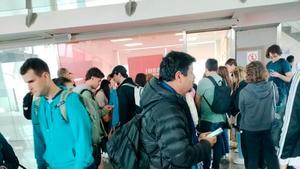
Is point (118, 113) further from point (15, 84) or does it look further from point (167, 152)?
point (15, 84)

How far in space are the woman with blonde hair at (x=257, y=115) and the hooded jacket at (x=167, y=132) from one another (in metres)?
1.51

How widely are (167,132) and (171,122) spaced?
0.05 m

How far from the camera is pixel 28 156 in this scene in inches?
185

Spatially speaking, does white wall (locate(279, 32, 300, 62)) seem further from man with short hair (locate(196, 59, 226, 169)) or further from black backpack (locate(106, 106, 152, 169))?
black backpack (locate(106, 106, 152, 169))

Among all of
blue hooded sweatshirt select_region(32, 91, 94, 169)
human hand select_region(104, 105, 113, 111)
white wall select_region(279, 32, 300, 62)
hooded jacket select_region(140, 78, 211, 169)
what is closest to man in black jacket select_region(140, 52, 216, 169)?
hooded jacket select_region(140, 78, 211, 169)

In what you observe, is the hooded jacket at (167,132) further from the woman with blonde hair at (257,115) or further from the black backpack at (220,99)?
the black backpack at (220,99)

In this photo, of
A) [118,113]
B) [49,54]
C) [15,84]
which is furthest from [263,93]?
[15,84]

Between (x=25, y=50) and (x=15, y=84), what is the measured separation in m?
0.87

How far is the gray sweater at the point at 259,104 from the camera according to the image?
8.85ft

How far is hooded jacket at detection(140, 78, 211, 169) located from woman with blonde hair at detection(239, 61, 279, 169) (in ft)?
4.97

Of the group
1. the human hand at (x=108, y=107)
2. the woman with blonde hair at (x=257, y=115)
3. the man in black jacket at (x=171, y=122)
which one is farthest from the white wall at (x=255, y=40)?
the man in black jacket at (x=171, y=122)

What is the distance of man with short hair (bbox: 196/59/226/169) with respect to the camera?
3027 mm

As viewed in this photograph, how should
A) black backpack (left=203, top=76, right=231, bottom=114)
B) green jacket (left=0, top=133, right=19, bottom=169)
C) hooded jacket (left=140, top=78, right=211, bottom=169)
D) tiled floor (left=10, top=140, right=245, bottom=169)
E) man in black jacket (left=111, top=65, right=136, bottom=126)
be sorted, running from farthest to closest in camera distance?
tiled floor (left=10, top=140, right=245, bottom=169)
man in black jacket (left=111, top=65, right=136, bottom=126)
black backpack (left=203, top=76, right=231, bottom=114)
green jacket (left=0, top=133, right=19, bottom=169)
hooded jacket (left=140, top=78, right=211, bottom=169)

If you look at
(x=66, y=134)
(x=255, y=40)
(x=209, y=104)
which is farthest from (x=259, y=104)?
(x=255, y=40)
